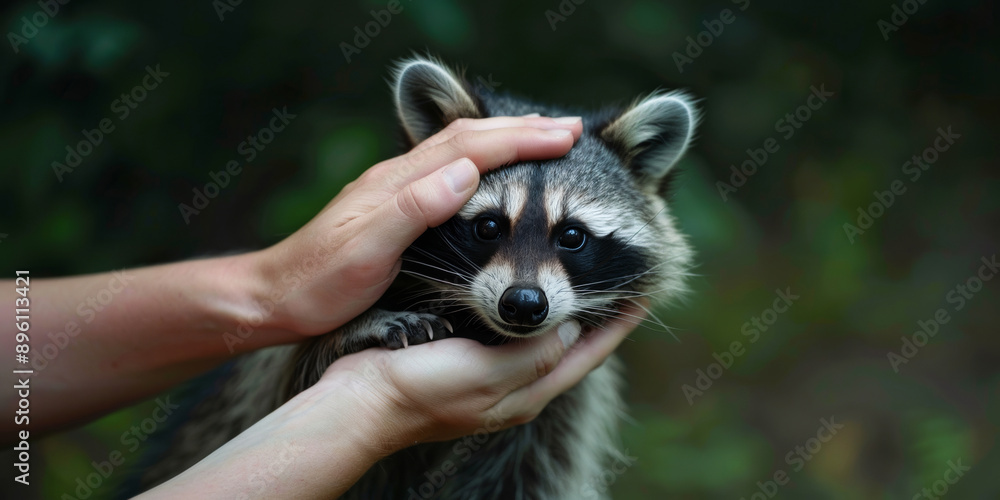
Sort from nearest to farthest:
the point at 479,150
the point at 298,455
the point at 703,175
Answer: the point at 298,455 < the point at 479,150 < the point at 703,175

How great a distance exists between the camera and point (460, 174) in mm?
1836

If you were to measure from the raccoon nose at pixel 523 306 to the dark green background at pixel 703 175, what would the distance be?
1.08m

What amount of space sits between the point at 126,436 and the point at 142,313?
120 cm

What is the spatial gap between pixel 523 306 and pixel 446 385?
31 cm

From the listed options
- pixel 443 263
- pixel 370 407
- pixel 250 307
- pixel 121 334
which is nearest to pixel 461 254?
pixel 443 263

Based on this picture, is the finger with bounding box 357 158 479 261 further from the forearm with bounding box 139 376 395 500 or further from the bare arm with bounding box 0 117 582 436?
the forearm with bounding box 139 376 395 500

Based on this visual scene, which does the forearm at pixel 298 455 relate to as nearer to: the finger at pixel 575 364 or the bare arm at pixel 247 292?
the bare arm at pixel 247 292

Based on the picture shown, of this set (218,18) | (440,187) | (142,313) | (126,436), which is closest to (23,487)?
(126,436)

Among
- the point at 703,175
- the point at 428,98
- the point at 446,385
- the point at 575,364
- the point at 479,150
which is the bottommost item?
the point at 575,364

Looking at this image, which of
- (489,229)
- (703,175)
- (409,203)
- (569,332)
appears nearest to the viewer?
(409,203)

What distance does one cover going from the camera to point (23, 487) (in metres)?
3.66

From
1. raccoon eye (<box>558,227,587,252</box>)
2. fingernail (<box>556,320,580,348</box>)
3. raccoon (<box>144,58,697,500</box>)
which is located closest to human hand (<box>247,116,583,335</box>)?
raccoon (<box>144,58,697,500</box>)

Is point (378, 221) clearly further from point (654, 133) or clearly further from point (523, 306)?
point (654, 133)

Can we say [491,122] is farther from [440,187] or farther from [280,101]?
[280,101]
